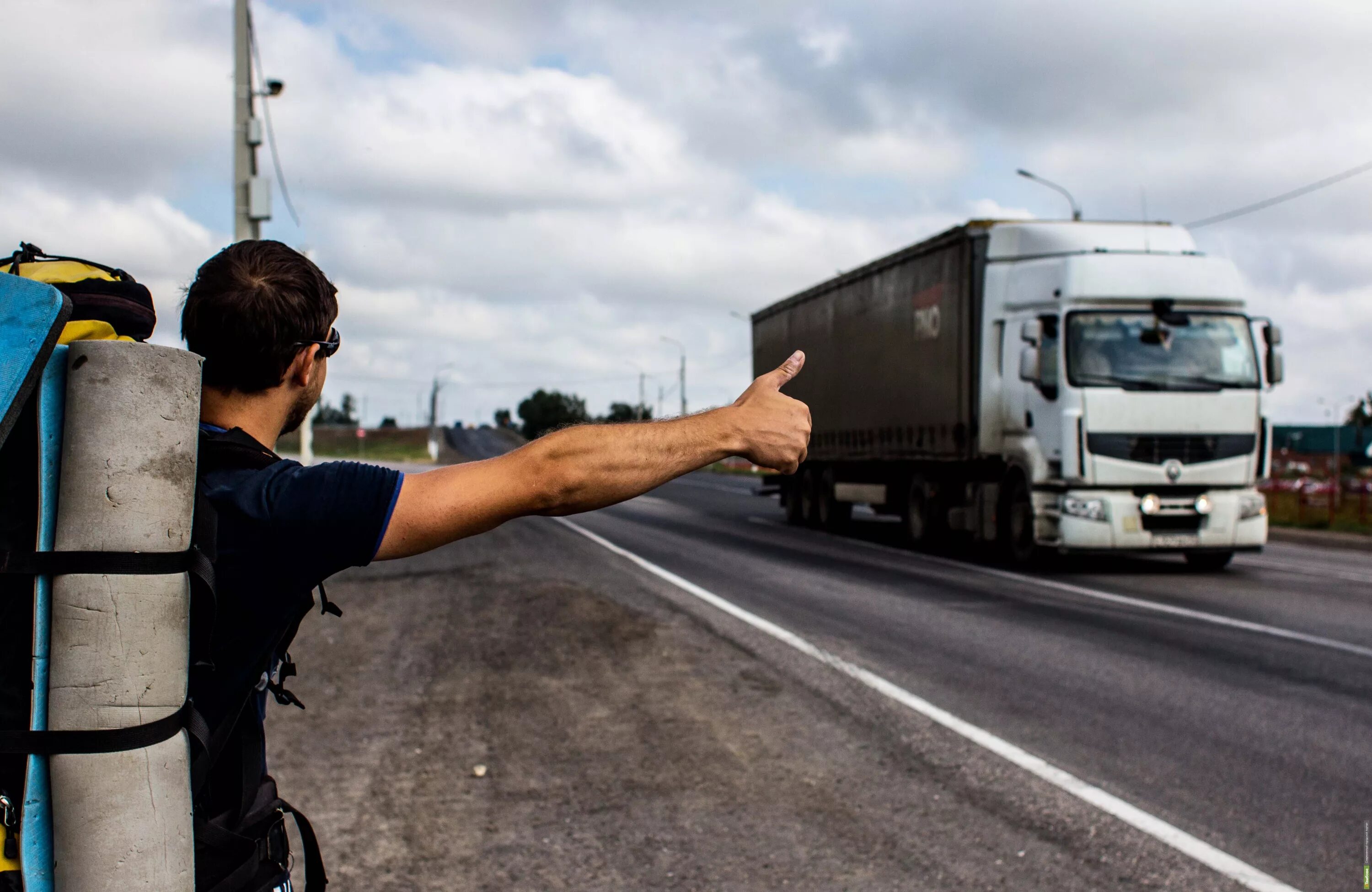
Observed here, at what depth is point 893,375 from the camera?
64.0 ft

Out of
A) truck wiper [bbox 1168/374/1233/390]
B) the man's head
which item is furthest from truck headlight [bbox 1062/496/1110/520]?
the man's head

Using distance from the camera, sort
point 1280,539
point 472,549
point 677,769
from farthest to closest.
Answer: point 1280,539
point 472,549
point 677,769

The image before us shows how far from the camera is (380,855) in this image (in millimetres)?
4680

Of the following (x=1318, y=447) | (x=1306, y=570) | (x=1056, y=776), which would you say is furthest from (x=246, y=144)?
(x=1318, y=447)

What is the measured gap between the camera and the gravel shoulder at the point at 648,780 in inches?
178

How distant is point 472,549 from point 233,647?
15734 mm

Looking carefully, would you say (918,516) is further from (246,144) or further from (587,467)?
(587,467)

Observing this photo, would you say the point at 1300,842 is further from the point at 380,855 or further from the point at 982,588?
the point at 982,588

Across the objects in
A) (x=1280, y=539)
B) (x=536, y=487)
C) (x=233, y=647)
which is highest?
(x=536, y=487)

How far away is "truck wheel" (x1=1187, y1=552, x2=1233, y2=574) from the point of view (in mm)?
16522

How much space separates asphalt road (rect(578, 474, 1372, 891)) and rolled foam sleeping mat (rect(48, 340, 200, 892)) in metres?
4.01

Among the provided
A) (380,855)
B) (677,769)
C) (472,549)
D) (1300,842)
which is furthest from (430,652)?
(472,549)

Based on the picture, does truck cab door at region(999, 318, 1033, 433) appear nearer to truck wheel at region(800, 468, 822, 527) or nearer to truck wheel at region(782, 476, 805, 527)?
truck wheel at region(800, 468, 822, 527)

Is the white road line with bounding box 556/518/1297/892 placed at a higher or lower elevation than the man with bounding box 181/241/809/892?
lower
